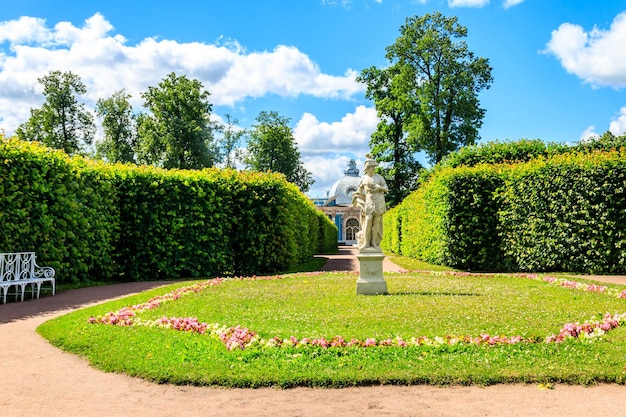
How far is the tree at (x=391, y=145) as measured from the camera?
40097 mm

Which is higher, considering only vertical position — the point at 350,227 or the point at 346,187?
the point at 346,187

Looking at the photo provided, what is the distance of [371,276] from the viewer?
35.7 feet

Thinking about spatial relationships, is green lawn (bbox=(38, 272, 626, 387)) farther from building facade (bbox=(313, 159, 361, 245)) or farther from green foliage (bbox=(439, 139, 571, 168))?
building facade (bbox=(313, 159, 361, 245))

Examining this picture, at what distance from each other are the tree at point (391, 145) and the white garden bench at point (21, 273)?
2985 cm

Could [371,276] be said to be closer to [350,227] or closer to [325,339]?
[325,339]

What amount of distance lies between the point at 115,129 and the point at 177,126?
34.3 ft

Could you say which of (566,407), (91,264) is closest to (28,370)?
(566,407)

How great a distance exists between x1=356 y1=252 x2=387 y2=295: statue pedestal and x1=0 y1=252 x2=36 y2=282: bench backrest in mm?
7441

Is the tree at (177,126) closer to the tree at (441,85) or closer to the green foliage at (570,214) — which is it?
the tree at (441,85)

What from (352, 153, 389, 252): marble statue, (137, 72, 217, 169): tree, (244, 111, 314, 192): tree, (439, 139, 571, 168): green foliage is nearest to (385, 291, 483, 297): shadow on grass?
(352, 153, 389, 252): marble statue

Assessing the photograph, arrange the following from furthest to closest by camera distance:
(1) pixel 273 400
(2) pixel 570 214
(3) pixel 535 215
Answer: (3) pixel 535 215, (2) pixel 570 214, (1) pixel 273 400

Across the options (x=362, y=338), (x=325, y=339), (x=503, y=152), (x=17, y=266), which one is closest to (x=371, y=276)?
(x=362, y=338)

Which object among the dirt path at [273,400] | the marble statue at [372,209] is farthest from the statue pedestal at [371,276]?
the dirt path at [273,400]

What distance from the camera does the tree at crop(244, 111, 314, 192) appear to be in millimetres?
53594
